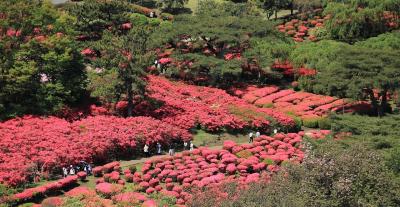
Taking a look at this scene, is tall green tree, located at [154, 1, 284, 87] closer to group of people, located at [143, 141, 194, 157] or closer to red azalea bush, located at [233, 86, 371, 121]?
red azalea bush, located at [233, 86, 371, 121]

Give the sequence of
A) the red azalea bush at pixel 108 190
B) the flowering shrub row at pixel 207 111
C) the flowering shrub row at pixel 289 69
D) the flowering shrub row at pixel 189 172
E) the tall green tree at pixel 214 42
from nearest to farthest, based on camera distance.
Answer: the flowering shrub row at pixel 189 172
the red azalea bush at pixel 108 190
the flowering shrub row at pixel 207 111
the tall green tree at pixel 214 42
the flowering shrub row at pixel 289 69

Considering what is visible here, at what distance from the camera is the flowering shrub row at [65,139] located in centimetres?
3969

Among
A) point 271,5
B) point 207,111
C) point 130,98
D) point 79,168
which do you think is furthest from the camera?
point 271,5

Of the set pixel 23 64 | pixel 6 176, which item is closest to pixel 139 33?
pixel 23 64

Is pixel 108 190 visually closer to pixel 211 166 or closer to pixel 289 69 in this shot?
pixel 211 166

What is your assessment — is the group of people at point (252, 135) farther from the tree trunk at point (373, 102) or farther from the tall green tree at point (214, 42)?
the tall green tree at point (214, 42)

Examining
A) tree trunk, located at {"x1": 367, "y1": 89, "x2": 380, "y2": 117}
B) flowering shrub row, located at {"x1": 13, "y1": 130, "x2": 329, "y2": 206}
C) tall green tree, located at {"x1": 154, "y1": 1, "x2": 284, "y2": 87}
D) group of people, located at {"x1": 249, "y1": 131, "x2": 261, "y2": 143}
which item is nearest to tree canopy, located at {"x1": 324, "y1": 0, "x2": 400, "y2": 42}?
tall green tree, located at {"x1": 154, "y1": 1, "x2": 284, "y2": 87}

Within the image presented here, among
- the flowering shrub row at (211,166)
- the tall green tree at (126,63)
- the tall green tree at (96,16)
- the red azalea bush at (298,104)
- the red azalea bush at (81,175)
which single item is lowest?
the flowering shrub row at (211,166)

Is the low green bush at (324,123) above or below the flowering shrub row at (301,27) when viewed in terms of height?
below

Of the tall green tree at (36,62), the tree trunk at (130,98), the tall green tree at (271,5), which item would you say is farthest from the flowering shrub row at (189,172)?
the tall green tree at (271,5)

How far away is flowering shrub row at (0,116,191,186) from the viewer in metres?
39.7

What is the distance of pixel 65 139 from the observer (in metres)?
43.4

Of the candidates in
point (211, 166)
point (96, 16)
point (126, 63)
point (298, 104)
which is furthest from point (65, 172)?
point (96, 16)

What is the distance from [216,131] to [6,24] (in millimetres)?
20144
